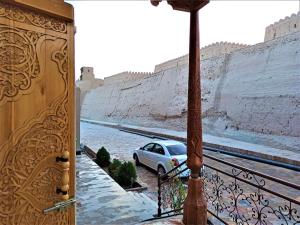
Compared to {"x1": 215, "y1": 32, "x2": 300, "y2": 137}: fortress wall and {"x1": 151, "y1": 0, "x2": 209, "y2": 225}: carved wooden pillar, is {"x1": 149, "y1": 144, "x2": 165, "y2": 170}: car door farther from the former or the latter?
{"x1": 215, "y1": 32, "x2": 300, "y2": 137}: fortress wall

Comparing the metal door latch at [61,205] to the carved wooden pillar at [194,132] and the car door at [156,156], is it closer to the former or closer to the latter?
the carved wooden pillar at [194,132]

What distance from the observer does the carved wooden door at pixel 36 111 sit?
1484 millimetres

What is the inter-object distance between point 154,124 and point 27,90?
23.3m

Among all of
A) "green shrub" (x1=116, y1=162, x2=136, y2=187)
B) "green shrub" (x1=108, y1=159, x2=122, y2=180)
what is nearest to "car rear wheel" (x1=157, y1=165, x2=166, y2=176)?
"green shrub" (x1=108, y1=159, x2=122, y2=180)

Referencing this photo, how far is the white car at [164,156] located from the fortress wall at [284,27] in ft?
57.6

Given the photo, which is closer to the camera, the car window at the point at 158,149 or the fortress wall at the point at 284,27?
the car window at the point at 158,149

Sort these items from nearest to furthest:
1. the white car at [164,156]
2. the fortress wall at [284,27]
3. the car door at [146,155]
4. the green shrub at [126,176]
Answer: the green shrub at [126,176] → the white car at [164,156] → the car door at [146,155] → the fortress wall at [284,27]

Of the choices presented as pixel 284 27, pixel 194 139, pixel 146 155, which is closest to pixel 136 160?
pixel 146 155

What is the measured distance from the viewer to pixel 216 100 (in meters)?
17.6

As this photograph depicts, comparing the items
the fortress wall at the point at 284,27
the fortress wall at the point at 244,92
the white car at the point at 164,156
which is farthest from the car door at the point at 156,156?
the fortress wall at the point at 284,27

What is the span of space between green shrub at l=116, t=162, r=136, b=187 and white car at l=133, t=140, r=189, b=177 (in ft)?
3.49

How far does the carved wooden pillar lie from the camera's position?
130 inches

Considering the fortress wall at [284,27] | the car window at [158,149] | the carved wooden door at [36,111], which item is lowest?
the car window at [158,149]

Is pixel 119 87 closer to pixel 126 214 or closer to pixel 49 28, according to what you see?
pixel 126 214
